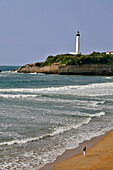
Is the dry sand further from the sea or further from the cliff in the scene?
the cliff

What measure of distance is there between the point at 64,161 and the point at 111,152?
169 cm

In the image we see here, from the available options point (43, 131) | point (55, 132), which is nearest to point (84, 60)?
point (43, 131)

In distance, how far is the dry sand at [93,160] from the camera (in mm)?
8047

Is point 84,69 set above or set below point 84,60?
below

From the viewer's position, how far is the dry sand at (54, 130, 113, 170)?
805 cm

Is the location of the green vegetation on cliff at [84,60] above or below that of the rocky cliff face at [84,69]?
above

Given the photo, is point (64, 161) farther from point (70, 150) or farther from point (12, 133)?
point (12, 133)

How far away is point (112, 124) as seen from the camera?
14.2 metres

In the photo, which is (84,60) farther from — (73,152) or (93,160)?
(93,160)

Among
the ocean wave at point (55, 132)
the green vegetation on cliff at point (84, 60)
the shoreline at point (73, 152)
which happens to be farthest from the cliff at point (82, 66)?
the shoreline at point (73, 152)

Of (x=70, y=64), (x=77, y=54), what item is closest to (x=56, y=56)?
(x=77, y=54)

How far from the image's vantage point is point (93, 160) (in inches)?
340

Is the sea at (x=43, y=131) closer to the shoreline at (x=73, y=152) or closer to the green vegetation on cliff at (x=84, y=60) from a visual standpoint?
the shoreline at (x=73, y=152)

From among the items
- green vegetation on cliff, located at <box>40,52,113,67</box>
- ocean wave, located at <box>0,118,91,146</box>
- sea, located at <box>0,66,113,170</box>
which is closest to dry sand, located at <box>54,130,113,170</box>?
sea, located at <box>0,66,113,170</box>
